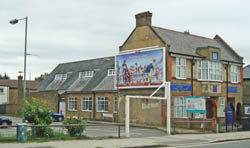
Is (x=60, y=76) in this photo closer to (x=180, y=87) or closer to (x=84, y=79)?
(x=84, y=79)

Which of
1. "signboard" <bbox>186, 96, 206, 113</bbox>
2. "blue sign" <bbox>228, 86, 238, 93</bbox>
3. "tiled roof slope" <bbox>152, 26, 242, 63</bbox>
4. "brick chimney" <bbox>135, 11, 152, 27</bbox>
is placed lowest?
"signboard" <bbox>186, 96, 206, 113</bbox>

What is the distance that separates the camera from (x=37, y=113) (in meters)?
19.4

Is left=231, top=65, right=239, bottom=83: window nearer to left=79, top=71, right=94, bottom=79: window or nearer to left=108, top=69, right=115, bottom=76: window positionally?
left=108, top=69, right=115, bottom=76: window

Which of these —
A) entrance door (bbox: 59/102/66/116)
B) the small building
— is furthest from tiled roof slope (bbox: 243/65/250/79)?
entrance door (bbox: 59/102/66/116)

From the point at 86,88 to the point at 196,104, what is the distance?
61.3 feet

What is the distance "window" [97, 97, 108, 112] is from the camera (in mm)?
39209

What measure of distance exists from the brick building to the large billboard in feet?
1.70

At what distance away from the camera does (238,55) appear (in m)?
39.3

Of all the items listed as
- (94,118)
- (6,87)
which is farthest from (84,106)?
(6,87)

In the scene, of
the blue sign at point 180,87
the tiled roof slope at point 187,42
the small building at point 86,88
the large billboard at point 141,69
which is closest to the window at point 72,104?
the small building at point 86,88

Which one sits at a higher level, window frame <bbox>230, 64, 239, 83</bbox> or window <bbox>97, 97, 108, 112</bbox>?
window frame <bbox>230, 64, 239, 83</bbox>

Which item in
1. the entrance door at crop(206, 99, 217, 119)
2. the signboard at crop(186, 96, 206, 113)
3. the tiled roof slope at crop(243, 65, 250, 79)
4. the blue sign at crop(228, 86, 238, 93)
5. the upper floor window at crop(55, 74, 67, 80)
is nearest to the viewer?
the signboard at crop(186, 96, 206, 113)

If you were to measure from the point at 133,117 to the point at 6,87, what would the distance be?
37633mm

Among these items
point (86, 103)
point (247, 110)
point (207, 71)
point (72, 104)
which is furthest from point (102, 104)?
point (247, 110)
